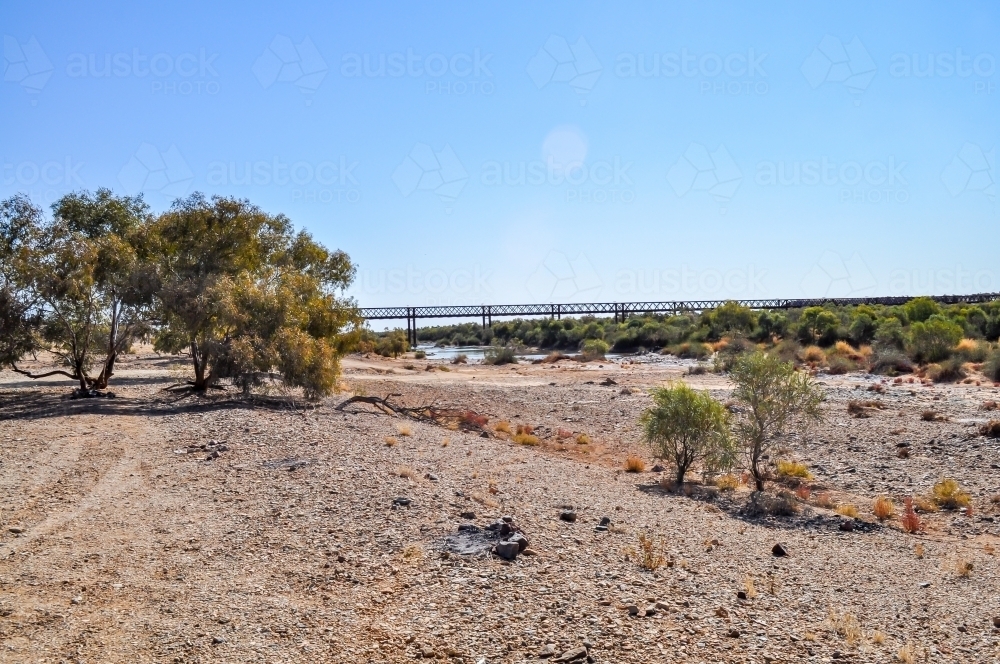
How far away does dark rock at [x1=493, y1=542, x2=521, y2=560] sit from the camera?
9.57m

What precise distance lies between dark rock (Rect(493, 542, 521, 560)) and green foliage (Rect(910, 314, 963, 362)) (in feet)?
129

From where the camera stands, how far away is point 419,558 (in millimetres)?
9578

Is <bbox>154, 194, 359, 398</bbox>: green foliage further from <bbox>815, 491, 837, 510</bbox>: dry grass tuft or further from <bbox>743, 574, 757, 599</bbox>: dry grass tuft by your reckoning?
<bbox>743, 574, 757, 599</bbox>: dry grass tuft

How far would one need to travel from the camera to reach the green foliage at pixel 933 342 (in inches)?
1693

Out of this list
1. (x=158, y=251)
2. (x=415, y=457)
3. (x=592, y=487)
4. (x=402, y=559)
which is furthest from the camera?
(x=158, y=251)

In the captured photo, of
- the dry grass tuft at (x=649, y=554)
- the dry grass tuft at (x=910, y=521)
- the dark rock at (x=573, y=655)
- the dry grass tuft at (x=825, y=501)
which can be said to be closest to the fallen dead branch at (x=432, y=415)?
the dry grass tuft at (x=825, y=501)

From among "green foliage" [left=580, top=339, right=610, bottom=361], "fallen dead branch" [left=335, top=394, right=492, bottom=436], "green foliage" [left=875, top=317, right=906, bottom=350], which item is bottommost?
"fallen dead branch" [left=335, top=394, right=492, bottom=436]

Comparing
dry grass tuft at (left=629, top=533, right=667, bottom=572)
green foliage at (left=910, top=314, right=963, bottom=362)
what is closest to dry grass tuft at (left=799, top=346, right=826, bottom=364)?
green foliage at (left=910, top=314, right=963, bottom=362)

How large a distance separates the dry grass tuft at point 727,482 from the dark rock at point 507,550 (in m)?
8.24

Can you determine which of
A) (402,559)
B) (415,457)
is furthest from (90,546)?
(415,457)

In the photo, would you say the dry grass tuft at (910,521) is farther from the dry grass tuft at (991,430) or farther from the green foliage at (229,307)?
the green foliage at (229,307)

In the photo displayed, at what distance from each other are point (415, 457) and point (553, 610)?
8461 millimetres

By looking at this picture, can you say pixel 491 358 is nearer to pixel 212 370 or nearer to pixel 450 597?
pixel 212 370

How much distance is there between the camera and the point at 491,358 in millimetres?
63812
